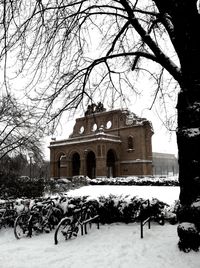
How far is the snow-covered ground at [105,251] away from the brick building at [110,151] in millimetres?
32443

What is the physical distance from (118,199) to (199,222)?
10.2 feet

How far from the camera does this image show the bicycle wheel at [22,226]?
779cm

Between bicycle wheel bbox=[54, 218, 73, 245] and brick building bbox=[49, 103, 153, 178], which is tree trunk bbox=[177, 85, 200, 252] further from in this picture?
brick building bbox=[49, 103, 153, 178]

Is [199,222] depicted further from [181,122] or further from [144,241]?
[181,122]

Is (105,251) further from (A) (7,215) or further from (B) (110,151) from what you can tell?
(B) (110,151)

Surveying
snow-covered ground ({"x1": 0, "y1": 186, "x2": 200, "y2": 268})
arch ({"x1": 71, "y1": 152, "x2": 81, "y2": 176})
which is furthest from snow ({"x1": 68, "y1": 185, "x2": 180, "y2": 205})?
arch ({"x1": 71, "y1": 152, "x2": 81, "y2": 176})

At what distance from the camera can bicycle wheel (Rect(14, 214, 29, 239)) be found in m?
7.79

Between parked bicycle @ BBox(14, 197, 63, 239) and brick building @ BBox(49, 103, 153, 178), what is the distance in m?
31.3

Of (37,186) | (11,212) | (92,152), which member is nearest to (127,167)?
(92,152)

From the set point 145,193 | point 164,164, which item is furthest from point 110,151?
point 164,164

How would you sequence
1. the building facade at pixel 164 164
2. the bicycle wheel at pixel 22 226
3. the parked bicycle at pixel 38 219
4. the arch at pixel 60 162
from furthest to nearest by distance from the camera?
the building facade at pixel 164 164
the arch at pixel 60 162
the bicycle wheel at pixel 22 226
the parked bicycle at pixel 38 219

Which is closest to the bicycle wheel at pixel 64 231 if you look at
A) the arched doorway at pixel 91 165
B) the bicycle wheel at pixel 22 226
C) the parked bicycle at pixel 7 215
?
the bicycle wheel at pixel 22 226

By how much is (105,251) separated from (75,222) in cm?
156

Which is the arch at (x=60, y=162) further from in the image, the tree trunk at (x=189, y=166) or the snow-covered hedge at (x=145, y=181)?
the tree trunk at (x=189, y=166)
